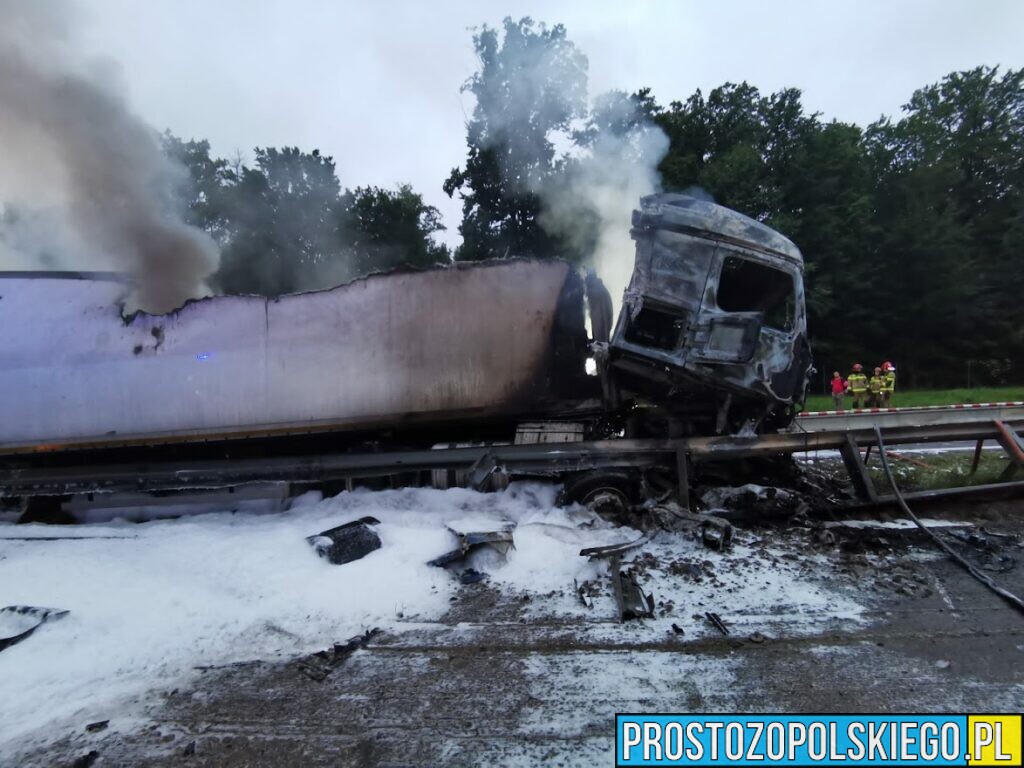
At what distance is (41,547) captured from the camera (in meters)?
4.04

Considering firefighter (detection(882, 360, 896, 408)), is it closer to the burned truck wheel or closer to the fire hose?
the fire hose

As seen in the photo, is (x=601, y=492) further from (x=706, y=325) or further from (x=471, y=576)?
(x=706, y=325)

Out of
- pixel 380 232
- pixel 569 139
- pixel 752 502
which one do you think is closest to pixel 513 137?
pixel 569 139

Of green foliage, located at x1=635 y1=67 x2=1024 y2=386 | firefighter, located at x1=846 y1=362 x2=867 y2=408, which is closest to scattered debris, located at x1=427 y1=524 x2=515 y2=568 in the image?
firefighter, located at x1=846 y1=362 x2=867 y2=408

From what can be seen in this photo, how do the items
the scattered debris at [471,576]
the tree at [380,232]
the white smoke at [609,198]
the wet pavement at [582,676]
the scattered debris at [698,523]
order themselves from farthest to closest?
the tree at [380,232]
the white smoke at [609,198]
the scattered debris at [698,523]
the scattered debris at [471,576]
the wet pavement at [582,676]

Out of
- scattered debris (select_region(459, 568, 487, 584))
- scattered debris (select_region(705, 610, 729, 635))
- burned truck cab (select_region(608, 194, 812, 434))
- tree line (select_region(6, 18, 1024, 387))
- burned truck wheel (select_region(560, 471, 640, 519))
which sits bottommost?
scattered debris (select_region(705, 610, 729, 635))

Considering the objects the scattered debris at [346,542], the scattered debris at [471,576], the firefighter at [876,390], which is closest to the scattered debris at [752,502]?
the scattered debris at [471,576]

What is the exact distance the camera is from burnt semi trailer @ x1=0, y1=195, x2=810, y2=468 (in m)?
4.62

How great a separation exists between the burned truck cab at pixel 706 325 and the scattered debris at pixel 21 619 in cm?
457

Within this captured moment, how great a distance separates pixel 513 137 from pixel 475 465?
16.4 m

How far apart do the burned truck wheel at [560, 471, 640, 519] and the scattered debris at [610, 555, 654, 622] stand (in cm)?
101

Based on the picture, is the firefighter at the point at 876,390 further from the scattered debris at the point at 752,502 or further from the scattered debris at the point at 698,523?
the scattered debris at the point at 698,523

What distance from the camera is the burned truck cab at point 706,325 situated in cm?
469

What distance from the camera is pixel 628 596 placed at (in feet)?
10.7
